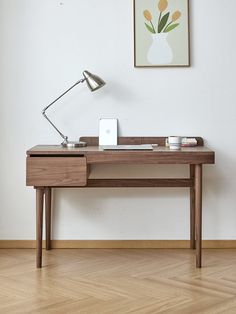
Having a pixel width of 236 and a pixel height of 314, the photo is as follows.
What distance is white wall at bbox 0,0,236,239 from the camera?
360cm

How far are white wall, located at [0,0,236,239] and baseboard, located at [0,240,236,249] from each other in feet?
0.17

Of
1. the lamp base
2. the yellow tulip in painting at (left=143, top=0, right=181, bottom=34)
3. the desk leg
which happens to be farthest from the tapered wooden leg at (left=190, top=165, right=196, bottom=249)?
the yellow tulip in painting at (left=143, top=0, right=181, bottom=34)

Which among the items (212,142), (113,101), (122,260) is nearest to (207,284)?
(122,260)

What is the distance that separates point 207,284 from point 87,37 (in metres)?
1.86

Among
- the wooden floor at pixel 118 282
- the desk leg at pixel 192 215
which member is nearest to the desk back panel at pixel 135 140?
the desk leg at pixel 192 215

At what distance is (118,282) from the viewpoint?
2816 mm

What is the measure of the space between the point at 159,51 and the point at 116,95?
42cm

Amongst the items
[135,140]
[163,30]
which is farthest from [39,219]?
[163,30]

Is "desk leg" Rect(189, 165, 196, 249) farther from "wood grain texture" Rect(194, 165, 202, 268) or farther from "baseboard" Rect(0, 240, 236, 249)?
"wood grain texture" Rect(194, 165, 202, 268)

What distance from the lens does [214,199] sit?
11.9 feet

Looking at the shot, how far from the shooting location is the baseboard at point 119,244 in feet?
11.9

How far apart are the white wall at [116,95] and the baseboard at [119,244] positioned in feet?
0.17

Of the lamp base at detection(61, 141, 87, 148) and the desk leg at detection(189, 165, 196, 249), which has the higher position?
the lamp base at detection(61, 141, 87, 148)

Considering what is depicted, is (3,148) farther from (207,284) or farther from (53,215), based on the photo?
(207,284)
